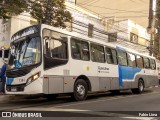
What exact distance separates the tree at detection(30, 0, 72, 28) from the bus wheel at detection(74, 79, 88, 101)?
5.84 metres

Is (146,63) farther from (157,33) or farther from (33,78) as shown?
(157,33)

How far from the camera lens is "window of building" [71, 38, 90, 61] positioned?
13891mm

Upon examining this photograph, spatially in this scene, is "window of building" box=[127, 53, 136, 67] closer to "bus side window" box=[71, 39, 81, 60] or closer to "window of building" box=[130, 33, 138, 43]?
"bus side window" box=[71, 39, 81, 60]

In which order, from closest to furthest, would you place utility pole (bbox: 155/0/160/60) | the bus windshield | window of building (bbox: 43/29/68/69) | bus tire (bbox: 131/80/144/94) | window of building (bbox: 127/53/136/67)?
the bus windshield
window of building (bbox: 43/29/68/69)
window of building (bbox: 127/53/136/67)
bus tire (bbox: 131/80/144/94)
utility pole (bbox: 155/0/160/60)

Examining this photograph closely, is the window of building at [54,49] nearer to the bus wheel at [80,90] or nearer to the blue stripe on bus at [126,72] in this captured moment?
the bus wheel at [80,90]

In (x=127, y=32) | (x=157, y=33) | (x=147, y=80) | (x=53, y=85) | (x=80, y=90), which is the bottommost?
(x=80, y=90)

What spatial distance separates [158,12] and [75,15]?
17366mm

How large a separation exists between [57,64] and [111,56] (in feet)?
16.1

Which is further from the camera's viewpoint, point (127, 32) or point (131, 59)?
point (127, 32)

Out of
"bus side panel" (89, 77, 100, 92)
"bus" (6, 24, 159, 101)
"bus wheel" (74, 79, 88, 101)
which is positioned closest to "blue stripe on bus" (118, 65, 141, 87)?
"bus" (6, 24, 159, 101)

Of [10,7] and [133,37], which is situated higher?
[133,37]

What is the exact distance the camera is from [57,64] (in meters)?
12.8

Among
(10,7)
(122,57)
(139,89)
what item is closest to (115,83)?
(122,57)

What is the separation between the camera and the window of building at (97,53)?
15.2 m
